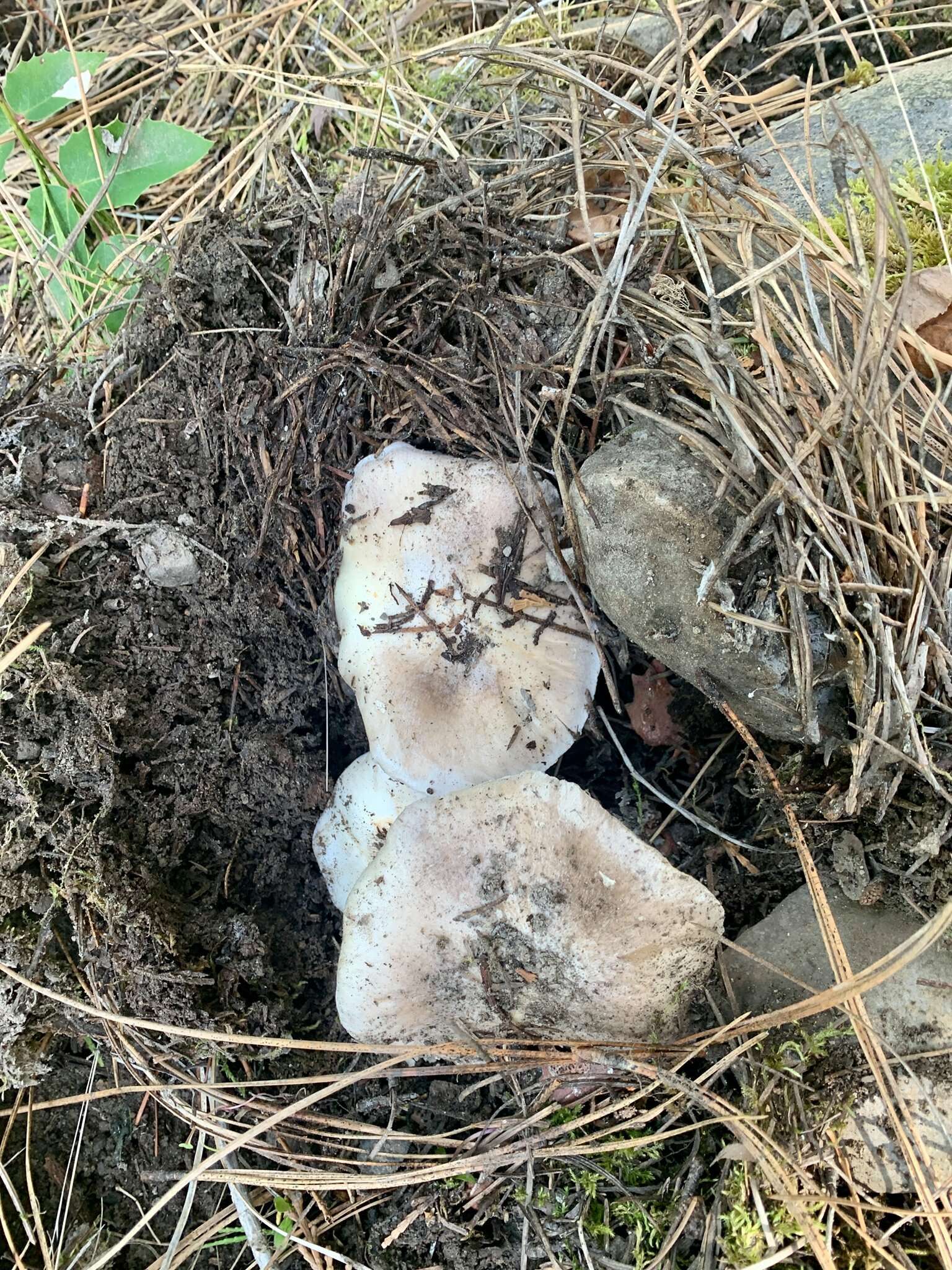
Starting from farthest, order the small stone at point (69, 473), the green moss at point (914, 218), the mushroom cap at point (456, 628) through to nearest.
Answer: the small stone at point (69, 473) → the mushroom cap at point (456, 628) → the green moss at point (914, 218)

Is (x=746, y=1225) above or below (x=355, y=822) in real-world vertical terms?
below

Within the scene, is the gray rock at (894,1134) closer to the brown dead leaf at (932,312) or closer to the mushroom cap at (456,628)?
the mushroom cap at (456,628)

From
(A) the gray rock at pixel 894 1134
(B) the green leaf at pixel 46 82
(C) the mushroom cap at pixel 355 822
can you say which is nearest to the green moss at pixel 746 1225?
(A) the gray rock at pixel 894 1134

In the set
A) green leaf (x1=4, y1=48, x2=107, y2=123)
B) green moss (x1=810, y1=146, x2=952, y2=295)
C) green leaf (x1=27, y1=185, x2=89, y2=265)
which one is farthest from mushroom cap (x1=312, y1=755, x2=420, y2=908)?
green leaf (x1=4, y1=48, x2=107, y2=123)

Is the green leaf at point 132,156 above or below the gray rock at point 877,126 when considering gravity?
above

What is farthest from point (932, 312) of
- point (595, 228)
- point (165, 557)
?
point (165, 557)

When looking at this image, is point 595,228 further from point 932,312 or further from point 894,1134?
point 894,1134

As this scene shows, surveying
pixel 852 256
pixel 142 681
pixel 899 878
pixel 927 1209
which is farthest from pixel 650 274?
pixel 927 1209
